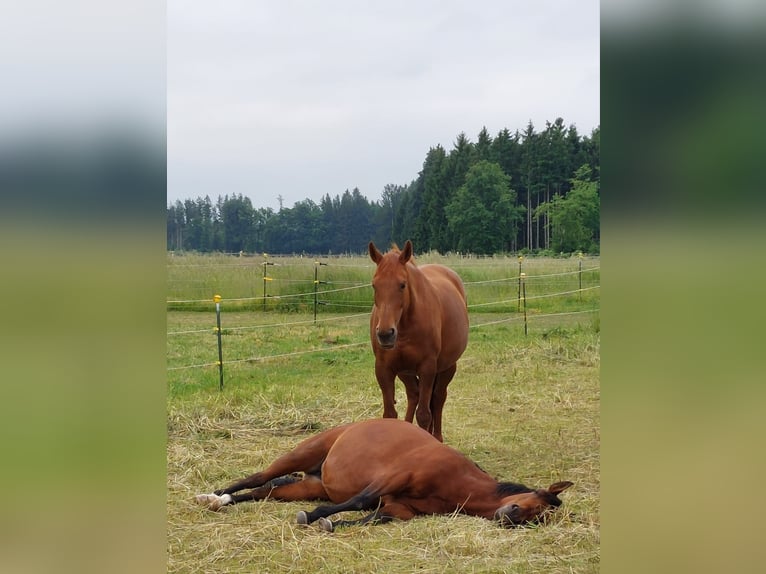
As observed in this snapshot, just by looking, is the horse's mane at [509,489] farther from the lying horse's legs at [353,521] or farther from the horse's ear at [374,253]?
the horse's ear at [374,253]

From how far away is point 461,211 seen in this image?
15352 millimetres

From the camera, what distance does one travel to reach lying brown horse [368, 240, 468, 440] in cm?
443

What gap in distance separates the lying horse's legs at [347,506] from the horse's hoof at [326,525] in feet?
0.24

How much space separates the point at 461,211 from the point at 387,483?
12299 millimetres

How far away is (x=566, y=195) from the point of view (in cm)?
2109

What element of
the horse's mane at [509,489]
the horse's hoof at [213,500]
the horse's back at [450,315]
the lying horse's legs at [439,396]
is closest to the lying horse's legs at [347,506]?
the horse's hoof at [213,500]

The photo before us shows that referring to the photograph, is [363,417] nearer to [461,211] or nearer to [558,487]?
[558,487]

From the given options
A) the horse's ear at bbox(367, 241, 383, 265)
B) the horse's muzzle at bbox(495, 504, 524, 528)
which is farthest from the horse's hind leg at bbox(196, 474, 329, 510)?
the horse's ear at bbox(367, 241, 383, 265)

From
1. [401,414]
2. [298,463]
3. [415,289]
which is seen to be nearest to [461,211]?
[401,414]

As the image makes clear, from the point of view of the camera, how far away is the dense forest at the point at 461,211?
1295cm

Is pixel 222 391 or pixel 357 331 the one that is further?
pixel 357 331
